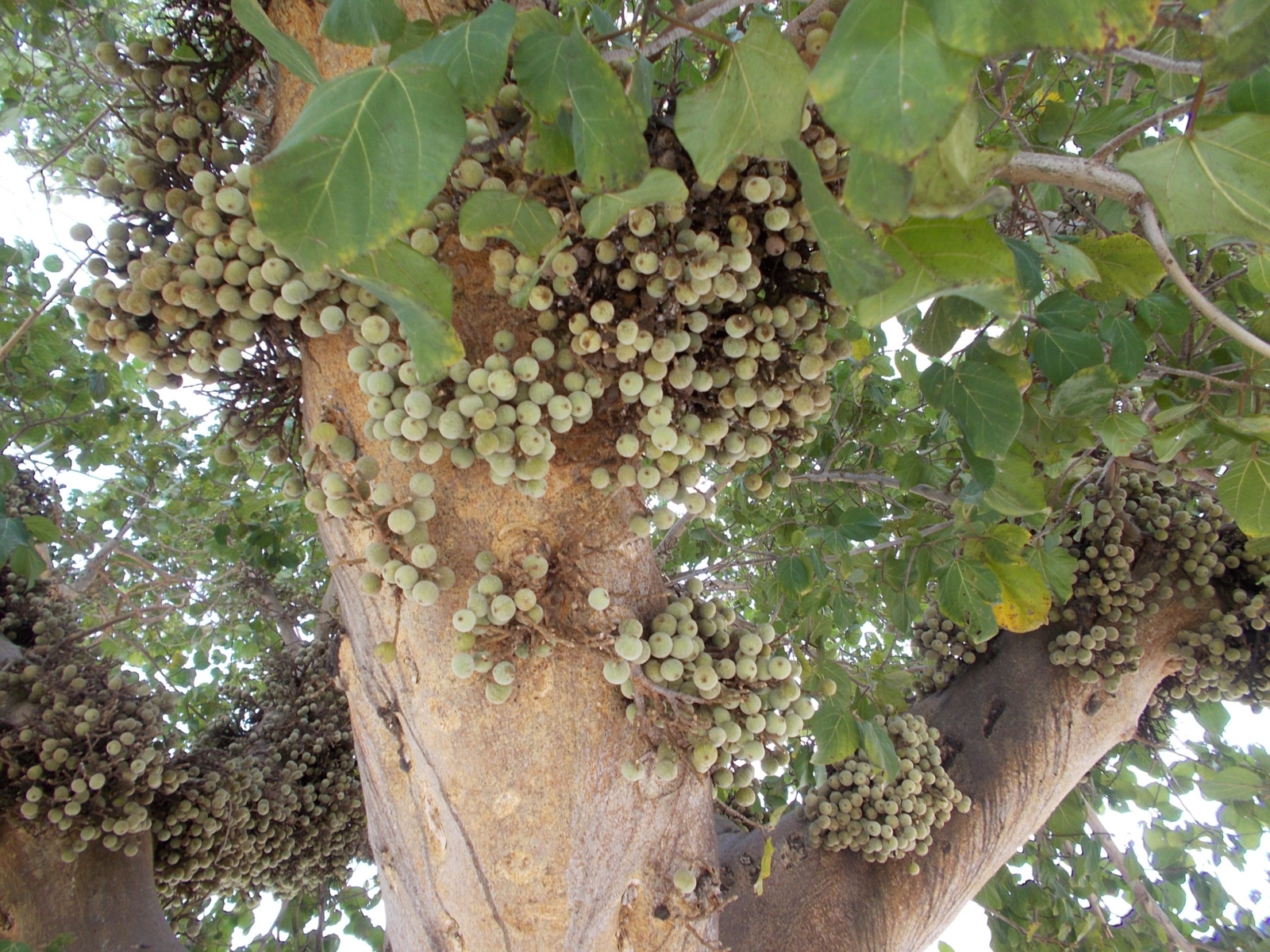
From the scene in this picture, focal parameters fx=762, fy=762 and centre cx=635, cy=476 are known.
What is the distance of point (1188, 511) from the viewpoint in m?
3.08

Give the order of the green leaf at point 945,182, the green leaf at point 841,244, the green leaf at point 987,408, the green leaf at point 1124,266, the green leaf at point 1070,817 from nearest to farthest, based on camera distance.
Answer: the green leaf at point 945,182
the green leaf at point 841,244
the green leaf at point 987,408
the green leaf at point 1124,266
the green leaf at point 1070,817

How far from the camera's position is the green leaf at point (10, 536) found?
252cm

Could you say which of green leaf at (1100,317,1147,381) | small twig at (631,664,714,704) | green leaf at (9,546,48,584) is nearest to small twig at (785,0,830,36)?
green leaf at (1100,317,1147,381)

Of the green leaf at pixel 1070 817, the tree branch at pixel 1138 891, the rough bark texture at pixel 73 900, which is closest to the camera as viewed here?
the rough bark texture at pixel 73 900

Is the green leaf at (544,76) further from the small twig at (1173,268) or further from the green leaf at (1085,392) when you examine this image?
the green leaf at (1085,392)

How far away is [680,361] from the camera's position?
4.98ft

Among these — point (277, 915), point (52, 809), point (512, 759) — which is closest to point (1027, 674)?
point (512, 759)

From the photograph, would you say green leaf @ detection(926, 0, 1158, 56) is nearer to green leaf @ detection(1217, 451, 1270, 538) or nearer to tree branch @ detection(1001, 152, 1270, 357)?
tree branch @ detection(1001, 152, 1270, 357)

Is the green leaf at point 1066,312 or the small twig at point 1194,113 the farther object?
the green leaf at point 1066,312

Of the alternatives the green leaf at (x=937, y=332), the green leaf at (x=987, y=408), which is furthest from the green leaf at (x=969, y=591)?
the green leaf at (x=937, y=332)

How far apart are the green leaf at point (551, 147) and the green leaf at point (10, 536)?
96.2 inches

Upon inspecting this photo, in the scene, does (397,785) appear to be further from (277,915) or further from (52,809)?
(277,915)

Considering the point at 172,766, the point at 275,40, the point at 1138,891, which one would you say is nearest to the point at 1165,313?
the point at 275,40

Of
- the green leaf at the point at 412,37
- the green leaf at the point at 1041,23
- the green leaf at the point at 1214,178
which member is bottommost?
A: the green leaf at the point at 1214,178
